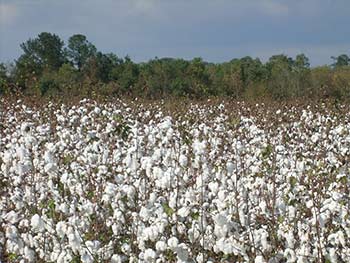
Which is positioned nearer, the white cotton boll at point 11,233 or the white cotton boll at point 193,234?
the white cotton boll at point 193,234

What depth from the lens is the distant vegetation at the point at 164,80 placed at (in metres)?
20.0

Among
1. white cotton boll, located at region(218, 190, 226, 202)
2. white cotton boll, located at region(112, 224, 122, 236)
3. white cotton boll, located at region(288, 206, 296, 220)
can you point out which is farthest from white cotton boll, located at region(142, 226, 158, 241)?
white cotton boll, located at region(288, 206, 296, 220)

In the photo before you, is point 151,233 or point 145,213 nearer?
point 151,233

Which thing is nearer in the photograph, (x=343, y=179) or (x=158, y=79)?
(x=343, y=179)

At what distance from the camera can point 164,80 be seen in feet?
97.1

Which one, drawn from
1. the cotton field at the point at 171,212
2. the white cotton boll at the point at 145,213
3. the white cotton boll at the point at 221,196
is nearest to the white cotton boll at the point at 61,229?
the cotton field at the point at 171,212

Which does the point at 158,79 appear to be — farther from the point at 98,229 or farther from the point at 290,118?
the point at 98,229

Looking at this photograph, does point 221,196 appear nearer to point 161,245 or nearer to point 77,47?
point 161,245

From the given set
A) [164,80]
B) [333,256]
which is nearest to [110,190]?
[333,256]

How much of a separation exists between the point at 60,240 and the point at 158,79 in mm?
26328

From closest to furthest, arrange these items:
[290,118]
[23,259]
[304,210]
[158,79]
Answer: [23,259] < [304,210] < [290,118] < [158,79]

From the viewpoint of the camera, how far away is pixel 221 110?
14.0 m

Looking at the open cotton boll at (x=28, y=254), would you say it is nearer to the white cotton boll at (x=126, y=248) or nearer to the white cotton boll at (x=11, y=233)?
the white cotton boll at (x=11, y=233)

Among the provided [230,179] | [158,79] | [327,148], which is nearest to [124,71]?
[158,79]
